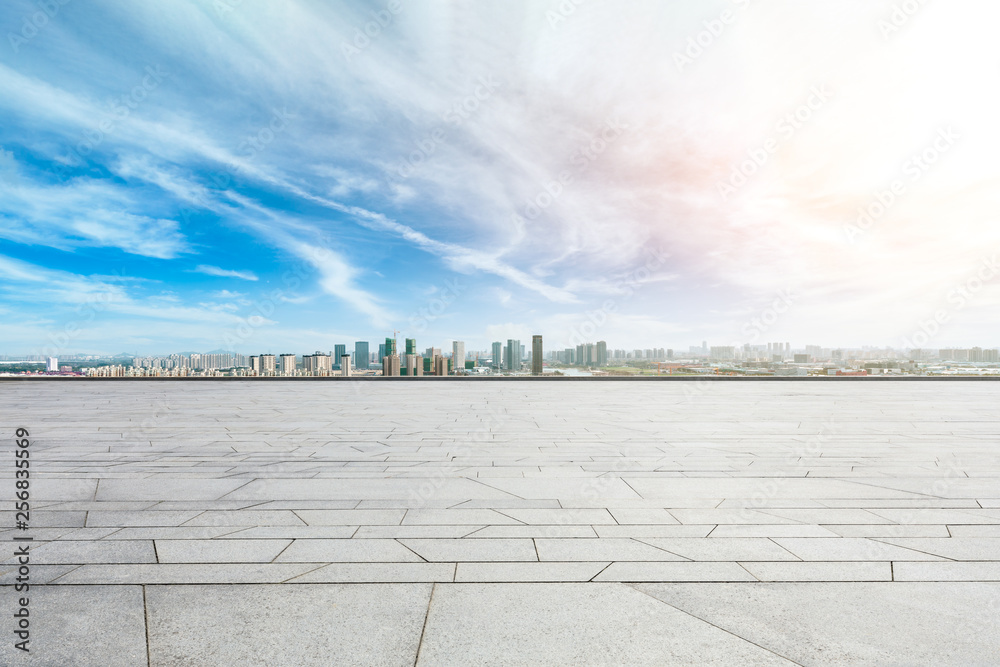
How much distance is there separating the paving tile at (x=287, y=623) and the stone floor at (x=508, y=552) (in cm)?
1

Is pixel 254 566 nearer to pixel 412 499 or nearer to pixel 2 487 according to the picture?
pixel 412 499

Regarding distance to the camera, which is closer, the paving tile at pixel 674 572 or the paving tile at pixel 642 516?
the paving tile at pixel 674 572

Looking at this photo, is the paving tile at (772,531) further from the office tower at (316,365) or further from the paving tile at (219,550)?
the office tower at (316,365)

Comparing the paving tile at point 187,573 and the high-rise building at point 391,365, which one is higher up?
the high-rise building at point 391,365

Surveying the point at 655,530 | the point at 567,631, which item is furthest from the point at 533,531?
the point at 567,631

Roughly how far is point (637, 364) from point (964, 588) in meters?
33.2

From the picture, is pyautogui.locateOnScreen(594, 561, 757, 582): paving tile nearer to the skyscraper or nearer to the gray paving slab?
the gray paving slab

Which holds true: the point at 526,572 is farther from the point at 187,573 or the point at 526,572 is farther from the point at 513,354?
the point at 513,354

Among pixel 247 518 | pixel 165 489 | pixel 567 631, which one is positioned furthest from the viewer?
pixel 165 489

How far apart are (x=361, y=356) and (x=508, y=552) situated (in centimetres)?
3645

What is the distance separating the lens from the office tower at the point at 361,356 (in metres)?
37.2

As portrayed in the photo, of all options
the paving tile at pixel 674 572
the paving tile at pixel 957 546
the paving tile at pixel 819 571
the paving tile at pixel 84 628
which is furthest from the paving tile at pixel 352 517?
the paving tile at pixel 957 546

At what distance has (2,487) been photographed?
5.71m

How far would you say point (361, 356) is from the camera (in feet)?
127
